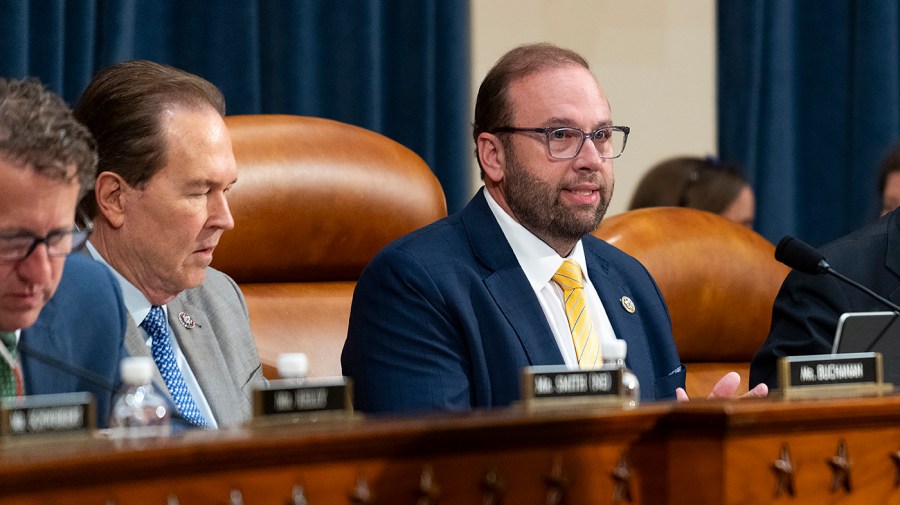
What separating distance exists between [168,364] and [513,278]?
599mm

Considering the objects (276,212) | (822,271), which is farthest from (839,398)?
(276,212)

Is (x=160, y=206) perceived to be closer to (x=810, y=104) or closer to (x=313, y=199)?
(x=313, y=199)

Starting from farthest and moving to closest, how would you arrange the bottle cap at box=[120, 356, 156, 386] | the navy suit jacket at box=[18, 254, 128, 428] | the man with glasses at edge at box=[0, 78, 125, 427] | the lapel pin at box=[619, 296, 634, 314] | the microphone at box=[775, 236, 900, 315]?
1. the lapel pin at box=[619, 296, 634, 314]
2. the microphone at box=[775, 236, 900, 315]
3. the navy suit jacket at box=[18, 254, 128, 428]
4. the man with glasses at edge at box=[0, 78, 125, 427]
5. the bottle cap at box=[120, 356, 156, 386]

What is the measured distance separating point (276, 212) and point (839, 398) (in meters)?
1.40

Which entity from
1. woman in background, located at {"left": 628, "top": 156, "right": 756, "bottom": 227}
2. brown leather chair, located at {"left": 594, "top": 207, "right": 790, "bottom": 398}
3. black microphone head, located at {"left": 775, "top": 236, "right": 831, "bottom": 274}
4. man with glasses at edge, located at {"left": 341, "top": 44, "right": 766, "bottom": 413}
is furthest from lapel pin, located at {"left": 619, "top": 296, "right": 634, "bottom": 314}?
woman in background, located at {"left": 628, "top": 156, "right": 756, "bottom": 227}

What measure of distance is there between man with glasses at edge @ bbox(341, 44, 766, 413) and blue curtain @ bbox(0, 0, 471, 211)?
86cm

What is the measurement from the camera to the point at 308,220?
2668 millimetres

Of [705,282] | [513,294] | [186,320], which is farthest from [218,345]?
[705,282]

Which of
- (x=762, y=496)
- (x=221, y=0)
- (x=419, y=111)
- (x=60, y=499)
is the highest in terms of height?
(x=221, y=0)

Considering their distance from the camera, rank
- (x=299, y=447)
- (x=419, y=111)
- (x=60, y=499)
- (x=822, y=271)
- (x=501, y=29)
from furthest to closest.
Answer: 1. (x=501, y=29)
2. (x=419, y=111)
3. (x=822, y=271)
4. (x=299, y=447)
5. (x=60, y=499)

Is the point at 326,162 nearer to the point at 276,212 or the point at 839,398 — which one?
the point at 276,212

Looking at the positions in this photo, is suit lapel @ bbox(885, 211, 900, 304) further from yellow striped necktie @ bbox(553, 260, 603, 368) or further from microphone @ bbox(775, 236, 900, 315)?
yellow striped necktie @ bbox(553, 260, 603, 368)

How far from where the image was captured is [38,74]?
115 inches

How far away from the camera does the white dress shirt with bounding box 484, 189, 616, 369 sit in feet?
7.38
